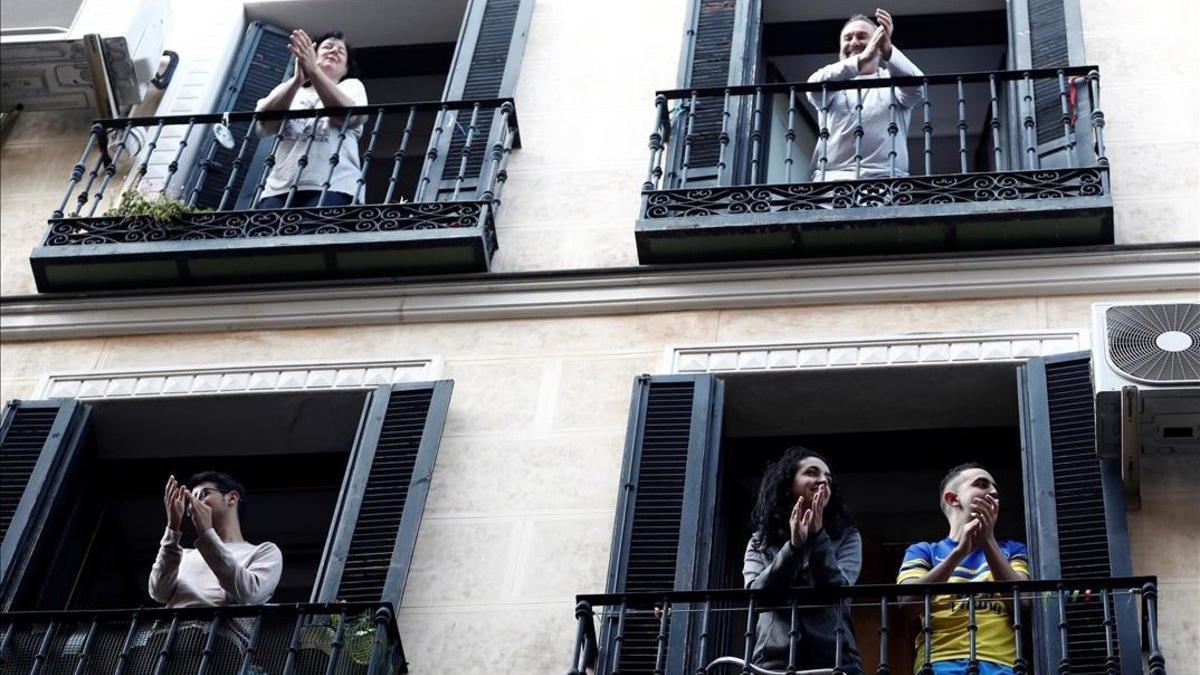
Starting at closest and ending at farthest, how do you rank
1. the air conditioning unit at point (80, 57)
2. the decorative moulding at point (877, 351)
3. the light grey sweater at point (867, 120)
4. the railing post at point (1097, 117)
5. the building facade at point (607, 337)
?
the building facade at point (607, 337)
the decorative moulding at point (877, 351)
the railing post at point (1097, 117)
the light grey sweater at point (867, 120)
the air conditioning unit at point (80, 57)

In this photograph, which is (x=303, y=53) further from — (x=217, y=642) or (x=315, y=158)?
(x=217, y=642)

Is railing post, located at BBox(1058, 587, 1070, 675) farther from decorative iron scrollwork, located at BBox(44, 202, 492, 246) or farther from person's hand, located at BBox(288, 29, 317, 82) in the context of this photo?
person's hand, located at BBox(288, 29, 317, 82)

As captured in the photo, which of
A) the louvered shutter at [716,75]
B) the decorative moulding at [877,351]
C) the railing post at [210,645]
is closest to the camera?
the railing post at [210,645]

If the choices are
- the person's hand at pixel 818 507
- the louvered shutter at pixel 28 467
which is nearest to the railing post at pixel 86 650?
the louvered shutter at pixel 28 467

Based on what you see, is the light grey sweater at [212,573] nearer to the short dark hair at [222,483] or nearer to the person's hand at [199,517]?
the person's hand at [199,517]

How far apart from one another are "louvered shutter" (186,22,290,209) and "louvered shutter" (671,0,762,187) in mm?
2363

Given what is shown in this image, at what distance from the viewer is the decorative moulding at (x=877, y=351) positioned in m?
10.6

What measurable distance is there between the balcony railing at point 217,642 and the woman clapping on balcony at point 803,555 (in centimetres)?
153

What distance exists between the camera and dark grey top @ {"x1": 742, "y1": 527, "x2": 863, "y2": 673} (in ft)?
29.4

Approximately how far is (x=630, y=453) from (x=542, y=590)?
0.77 meters

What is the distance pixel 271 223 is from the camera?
38.6 feet

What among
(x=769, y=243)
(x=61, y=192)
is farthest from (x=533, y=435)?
(x=61, y=192)

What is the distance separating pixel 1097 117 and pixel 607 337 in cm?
256

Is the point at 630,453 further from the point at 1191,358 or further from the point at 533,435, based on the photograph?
the point at 1191,358
